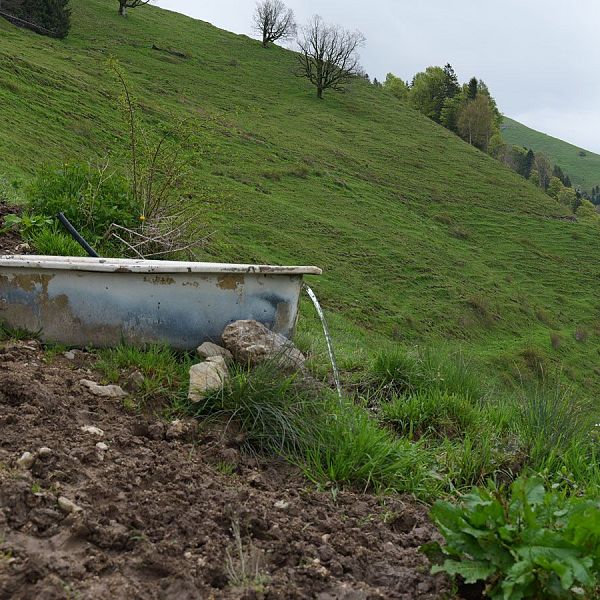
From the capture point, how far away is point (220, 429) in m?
3.90

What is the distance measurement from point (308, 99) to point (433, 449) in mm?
46125

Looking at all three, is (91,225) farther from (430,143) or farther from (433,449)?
(430,143)

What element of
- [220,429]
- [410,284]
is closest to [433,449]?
[220,429]

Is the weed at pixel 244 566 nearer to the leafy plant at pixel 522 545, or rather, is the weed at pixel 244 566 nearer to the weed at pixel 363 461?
the leafy plant at pixel 522 545

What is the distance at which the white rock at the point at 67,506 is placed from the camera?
264 centimetres

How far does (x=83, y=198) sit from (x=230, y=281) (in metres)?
3.36

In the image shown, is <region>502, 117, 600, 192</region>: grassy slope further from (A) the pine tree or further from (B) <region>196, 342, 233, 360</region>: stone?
(B) <region>196, 342, 233, 360</region>: stone

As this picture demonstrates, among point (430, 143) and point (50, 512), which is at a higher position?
point (430, 143)

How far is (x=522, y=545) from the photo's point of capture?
2.35 metres

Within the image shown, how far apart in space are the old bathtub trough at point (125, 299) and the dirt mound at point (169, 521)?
1.11m

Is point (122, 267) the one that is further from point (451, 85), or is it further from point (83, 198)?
point (451, 85)

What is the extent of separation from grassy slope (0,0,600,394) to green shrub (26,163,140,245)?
4.91 ft

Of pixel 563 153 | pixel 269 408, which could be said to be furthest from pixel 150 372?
pixel 563 153

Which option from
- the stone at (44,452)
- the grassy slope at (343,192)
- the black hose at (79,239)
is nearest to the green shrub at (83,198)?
the black hose at (79,239)
